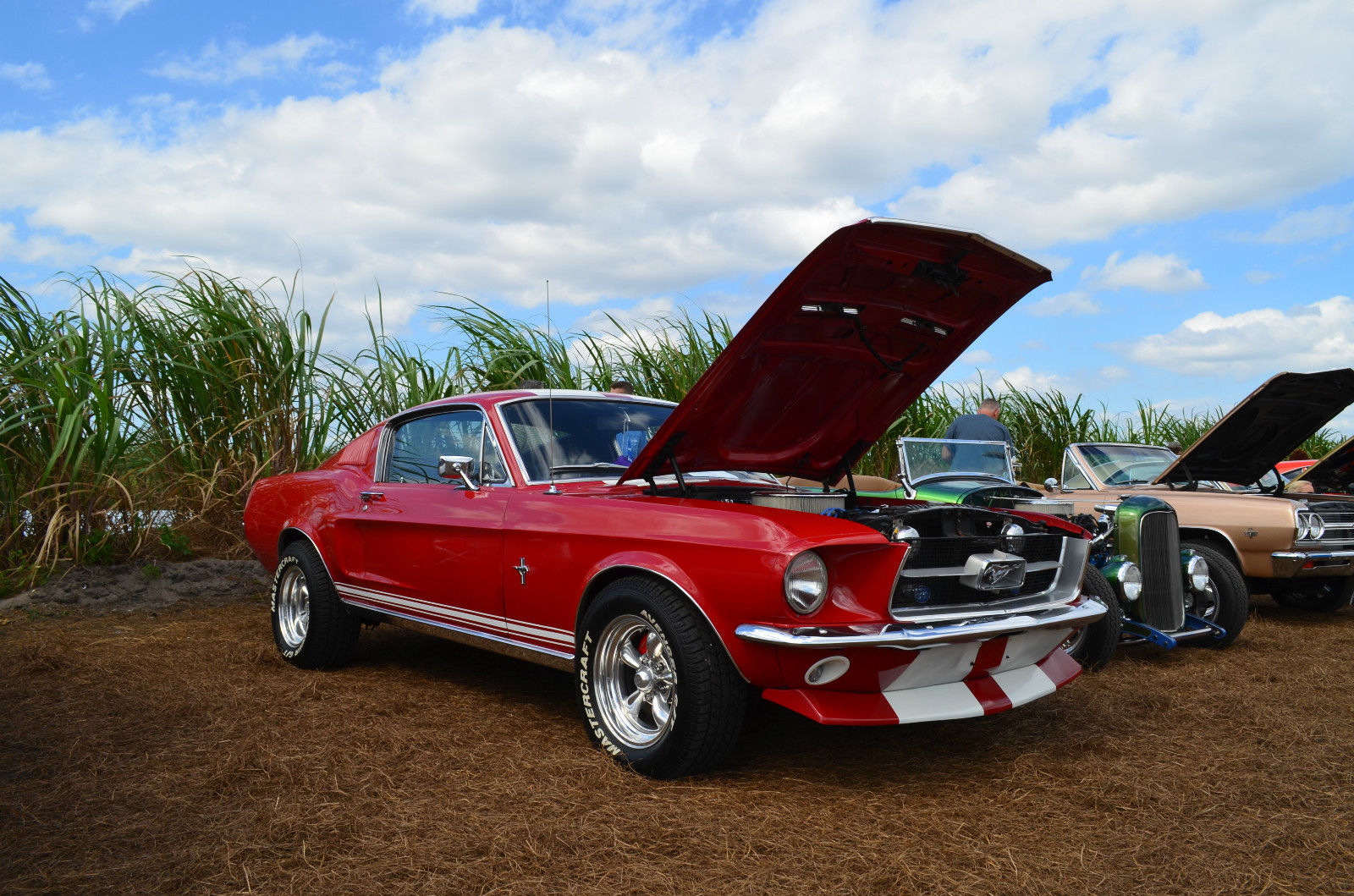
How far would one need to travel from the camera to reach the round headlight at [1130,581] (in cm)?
516

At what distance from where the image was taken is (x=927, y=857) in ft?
8.72

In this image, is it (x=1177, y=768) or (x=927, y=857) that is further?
(x=1177, y=768)

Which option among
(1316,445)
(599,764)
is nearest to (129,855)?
(599,764)

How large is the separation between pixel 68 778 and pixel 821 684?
261 centimetres

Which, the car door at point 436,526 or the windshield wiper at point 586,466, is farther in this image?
the windshield wiper at point 586,466

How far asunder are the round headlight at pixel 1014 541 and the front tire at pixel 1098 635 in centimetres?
149

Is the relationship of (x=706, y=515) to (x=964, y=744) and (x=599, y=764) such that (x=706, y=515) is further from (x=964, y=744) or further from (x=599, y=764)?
(x=964, y=744)

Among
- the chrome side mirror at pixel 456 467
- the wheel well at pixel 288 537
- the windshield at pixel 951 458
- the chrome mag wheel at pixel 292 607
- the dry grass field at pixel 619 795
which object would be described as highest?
the windshield at pixel 951 458

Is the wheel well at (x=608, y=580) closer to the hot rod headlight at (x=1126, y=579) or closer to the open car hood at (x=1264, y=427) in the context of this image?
the hot rod headlight at (x=1126, y=579)

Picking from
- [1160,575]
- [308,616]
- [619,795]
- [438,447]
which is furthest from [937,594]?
[308,616]

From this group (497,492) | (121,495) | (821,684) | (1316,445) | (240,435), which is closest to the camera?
(821,684)

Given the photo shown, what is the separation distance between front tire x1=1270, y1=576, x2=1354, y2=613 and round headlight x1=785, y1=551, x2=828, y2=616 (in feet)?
19.6

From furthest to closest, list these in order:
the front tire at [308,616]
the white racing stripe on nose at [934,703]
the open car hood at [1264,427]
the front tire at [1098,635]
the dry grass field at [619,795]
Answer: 1. the open car hood at [1264,427]
2. the front tire at [308,616]
3. the front tire at [1098,635]
4. the white racing stripe on nose at [934,703]
5. the dry grass field at [619,795]

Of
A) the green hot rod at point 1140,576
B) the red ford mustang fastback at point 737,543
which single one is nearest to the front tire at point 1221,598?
the green hot rod at point 1140,576
